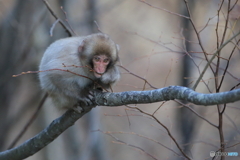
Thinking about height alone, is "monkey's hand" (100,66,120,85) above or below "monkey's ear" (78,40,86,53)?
below

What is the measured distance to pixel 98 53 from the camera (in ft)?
12.5

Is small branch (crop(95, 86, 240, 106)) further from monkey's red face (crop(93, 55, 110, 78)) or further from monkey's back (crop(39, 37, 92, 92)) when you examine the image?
monkey's back (crop(39, 37, 92, 92))

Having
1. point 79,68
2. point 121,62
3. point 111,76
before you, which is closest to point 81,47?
point 79,68

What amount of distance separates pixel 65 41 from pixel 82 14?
4149 mm

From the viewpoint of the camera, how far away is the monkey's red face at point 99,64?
3773 mm

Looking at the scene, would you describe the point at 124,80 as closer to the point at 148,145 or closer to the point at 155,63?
the point at 155,63

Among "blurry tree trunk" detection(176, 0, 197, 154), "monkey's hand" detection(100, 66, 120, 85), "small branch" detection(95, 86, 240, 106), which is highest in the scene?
"blurry tree trunk" detection(176, 0, 197, 154)

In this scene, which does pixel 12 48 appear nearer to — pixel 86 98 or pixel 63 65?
pixel 63 65

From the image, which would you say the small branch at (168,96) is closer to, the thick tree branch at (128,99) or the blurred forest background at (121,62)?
the thick tree branch at (128,99)

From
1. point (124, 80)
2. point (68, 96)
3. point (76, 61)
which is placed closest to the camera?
point (76, 61)

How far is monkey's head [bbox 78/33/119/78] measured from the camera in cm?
379

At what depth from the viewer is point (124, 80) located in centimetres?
896

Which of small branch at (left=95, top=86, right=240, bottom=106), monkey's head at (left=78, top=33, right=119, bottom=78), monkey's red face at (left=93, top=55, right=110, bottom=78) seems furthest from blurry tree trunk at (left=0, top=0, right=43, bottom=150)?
small branch at (left=95, top=86, right=240, bottom=106)

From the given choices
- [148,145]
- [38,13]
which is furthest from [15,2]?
[148,145]
